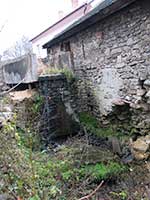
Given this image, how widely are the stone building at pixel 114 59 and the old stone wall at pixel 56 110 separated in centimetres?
68

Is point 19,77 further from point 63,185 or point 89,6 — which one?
point 89,6

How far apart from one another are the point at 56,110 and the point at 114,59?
7.58 ft

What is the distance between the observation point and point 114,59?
23.1 feet

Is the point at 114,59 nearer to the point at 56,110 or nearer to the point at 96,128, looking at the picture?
the point at 96,128

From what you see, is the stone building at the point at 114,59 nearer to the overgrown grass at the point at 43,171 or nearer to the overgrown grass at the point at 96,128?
the overgrown grass at the point at 96,128

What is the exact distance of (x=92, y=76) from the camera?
8.37 meters

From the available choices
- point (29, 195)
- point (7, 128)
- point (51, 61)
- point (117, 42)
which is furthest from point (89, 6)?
point (29, 195)

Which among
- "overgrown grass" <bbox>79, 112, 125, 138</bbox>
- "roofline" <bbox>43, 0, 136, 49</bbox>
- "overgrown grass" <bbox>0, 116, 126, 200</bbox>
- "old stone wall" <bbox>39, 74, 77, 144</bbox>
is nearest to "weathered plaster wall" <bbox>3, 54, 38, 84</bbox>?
"old stone wall" <bbox>39, 74, 77, 144</bbox>

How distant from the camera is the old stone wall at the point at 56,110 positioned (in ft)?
26.2

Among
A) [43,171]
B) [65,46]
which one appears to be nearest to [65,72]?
[65,46]

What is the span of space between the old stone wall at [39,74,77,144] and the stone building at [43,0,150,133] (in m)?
0.68

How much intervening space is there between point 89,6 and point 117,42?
871 centimetres

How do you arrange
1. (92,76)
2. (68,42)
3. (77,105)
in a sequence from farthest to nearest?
(68,42) < (77,105) < (92,76)

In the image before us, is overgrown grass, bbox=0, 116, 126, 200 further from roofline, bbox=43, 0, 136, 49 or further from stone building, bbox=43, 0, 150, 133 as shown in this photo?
roofline, bbox=43, 0, 136, 49
